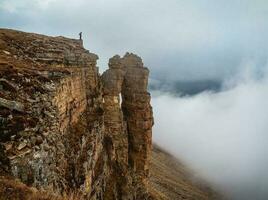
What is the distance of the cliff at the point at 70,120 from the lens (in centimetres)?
4206

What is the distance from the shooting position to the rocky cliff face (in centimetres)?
4291

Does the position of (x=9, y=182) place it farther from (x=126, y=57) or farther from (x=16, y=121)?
(x=126, y=57)

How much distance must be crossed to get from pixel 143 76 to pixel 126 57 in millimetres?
7470

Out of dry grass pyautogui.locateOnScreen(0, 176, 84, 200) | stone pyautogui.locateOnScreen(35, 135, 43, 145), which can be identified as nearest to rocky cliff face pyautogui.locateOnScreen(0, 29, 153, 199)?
stone pyautogui.locateOnScreen(35, 135, 43, 145)

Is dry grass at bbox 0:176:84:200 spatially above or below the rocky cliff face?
below

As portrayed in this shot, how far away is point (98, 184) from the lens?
260ft

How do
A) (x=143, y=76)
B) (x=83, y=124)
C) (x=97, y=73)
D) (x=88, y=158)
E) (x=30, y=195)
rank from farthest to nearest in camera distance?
(x=143, y=76)
(x=97, y=73)
(x=83, y=124)
(x=88, y=158)
(x=30, y=195)

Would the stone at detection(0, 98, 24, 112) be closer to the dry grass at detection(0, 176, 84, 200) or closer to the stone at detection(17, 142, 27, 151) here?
the stone at detection(17, 142, 27, 151)

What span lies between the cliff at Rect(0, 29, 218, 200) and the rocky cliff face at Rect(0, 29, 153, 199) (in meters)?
0.10

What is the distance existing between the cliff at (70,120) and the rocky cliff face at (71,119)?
0.10 meters

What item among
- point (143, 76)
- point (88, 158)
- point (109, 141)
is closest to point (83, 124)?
point (88, 158)

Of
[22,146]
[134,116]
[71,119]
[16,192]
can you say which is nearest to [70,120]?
[71,119]

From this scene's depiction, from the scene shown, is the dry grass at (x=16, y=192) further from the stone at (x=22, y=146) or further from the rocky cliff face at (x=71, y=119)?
the stone at (x=22, y=146)

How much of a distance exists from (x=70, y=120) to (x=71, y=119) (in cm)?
64
